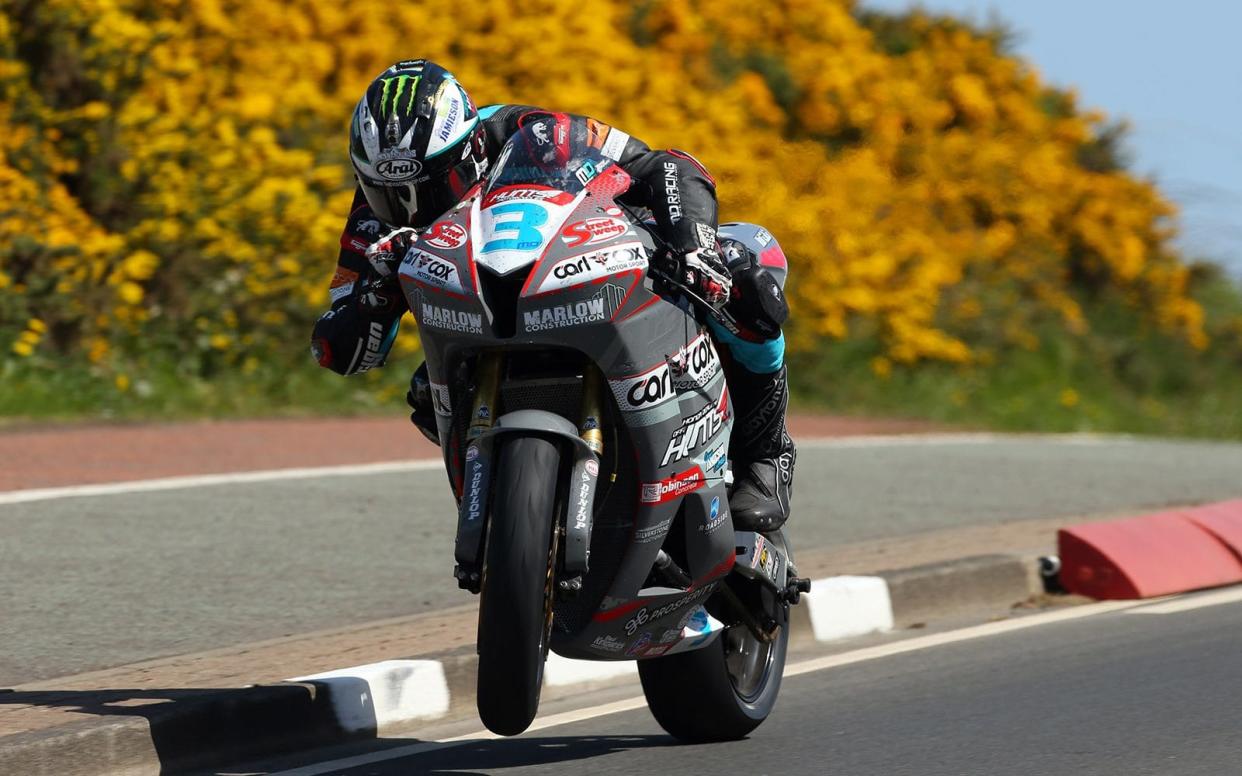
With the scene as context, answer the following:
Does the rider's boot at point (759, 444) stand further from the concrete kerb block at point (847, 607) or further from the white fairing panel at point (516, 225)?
the concrete kerb block at point (847, 607)

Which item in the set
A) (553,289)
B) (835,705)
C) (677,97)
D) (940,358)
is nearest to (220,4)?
(677,97)

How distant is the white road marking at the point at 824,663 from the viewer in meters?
5.49

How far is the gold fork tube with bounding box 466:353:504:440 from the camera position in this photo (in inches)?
188

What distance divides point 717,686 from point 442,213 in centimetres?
160

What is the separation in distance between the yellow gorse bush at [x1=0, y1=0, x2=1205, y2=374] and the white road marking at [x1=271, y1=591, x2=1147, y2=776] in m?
7.19

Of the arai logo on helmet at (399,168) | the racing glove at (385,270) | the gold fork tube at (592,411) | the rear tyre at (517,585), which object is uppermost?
the arai logo on helmet at (399,168)

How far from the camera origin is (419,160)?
4.84 meters

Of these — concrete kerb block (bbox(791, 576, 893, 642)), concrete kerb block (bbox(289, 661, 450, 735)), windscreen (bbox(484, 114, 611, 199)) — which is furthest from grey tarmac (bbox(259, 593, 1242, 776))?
windscreen (bbox(484, 114, 611, 199))

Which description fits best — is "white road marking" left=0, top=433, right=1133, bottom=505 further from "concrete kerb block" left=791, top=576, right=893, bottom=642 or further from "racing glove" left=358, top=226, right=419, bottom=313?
"racing glove" left=358, top=226, right=419, bottom=313

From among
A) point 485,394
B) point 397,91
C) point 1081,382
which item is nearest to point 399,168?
point 397,91

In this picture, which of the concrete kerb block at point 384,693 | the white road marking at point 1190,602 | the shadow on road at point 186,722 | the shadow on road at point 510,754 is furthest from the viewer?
the white road marking at point 1190,602

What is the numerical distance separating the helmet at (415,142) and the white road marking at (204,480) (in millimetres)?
4856

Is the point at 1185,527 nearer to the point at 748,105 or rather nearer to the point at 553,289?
the point at 553,289

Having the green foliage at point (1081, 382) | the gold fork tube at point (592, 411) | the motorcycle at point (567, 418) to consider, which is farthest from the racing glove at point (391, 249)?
the green foliage at point (1081, 382)
